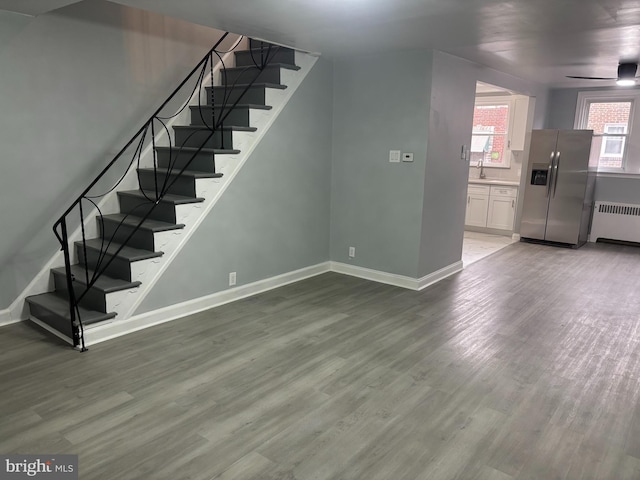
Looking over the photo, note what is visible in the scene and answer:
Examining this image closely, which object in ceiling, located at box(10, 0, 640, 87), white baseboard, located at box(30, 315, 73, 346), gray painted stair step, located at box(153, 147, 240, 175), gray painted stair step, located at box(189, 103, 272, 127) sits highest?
ceiling, located at box(10, 0, 640, 87)

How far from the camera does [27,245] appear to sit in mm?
3881

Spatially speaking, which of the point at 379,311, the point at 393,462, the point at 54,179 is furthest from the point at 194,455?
the point at 54,179

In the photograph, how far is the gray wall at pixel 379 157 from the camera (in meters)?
4.72

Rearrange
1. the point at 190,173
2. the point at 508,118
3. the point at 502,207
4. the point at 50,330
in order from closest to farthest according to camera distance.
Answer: the point at 50,330 < the point at 190,173 < the point at 508,118 < the point at 502,207

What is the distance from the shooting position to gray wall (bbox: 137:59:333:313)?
4.14 m

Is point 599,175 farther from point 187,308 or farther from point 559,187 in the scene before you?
point 187,308

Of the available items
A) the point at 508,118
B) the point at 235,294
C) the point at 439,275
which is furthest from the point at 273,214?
the point at 508,118

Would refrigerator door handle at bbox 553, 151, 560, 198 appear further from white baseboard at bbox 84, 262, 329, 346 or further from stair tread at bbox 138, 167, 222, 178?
stair tread at bbox 138, 167, 222, 178

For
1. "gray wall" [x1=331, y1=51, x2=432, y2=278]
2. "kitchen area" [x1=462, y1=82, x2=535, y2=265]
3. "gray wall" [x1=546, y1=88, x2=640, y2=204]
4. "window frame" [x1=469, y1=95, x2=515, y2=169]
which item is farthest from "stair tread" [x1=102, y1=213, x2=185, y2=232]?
"gray wall" [x1=546, y1=88, x2=640, y2=204]

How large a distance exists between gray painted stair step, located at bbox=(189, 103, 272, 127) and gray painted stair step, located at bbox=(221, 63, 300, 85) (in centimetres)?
33

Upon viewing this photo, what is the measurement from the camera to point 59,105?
3.88 meters

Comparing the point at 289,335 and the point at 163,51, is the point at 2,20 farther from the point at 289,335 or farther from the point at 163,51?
the point at 289,335

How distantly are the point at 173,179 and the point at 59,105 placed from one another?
41.8 inches

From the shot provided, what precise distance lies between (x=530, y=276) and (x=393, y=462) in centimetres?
406
